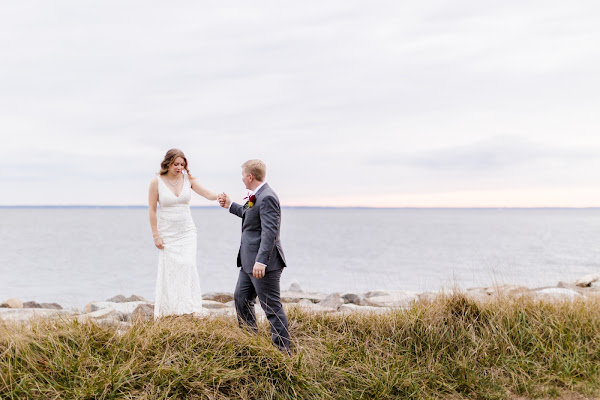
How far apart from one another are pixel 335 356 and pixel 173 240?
276 cm

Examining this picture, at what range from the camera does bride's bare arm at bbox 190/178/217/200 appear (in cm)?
719

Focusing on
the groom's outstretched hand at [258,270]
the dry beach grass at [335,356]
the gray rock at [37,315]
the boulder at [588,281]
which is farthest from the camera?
the boulder at [588,281]

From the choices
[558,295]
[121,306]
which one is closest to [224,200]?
[121,306]

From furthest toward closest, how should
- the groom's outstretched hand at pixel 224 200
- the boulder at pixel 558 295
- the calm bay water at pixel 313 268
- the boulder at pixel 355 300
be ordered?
the calm bay water at pixel 313 268
the boulder at pixel 355 300
the boulder at pixel 558 295
the groom's outstretched hand at pixel 224 200

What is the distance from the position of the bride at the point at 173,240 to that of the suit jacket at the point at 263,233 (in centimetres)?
126

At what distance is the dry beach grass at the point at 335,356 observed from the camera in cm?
481

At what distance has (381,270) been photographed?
32125 millimetres

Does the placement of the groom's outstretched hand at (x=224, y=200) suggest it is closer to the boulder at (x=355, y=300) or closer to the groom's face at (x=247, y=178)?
the groom's face at (x=247, y=178)

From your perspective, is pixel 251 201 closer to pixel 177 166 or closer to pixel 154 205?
pixel 177 166

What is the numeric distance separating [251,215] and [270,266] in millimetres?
613

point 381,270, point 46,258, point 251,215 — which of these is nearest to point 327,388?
point 251,215

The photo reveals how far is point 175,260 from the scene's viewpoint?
7.06m

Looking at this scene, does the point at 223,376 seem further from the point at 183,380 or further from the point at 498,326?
the point at 498,326

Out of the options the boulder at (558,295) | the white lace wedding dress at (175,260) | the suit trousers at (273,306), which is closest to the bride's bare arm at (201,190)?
the white lace wedding dress at (175,260)
